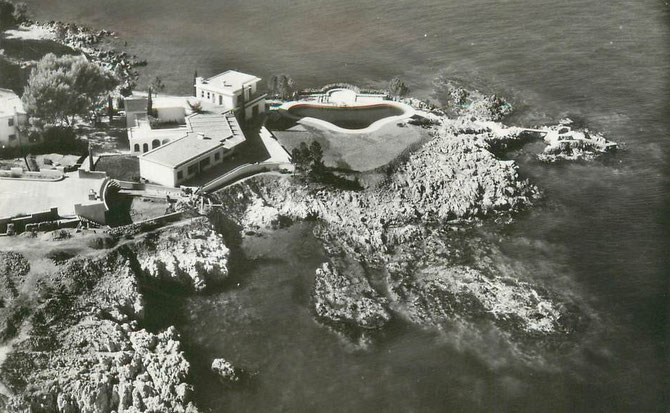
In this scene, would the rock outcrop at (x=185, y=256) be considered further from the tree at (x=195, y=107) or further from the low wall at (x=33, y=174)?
the tree at (x=195, y=107)

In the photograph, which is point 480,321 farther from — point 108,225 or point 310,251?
point 108,225

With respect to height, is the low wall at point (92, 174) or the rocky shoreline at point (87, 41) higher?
the rocky shoreline at point (87, 41)

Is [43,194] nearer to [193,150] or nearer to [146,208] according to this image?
[146,208]

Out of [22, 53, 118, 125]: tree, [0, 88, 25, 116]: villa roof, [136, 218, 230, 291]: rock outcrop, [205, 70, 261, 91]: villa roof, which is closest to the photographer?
[136, 218, 230, 291]: rock outcrop

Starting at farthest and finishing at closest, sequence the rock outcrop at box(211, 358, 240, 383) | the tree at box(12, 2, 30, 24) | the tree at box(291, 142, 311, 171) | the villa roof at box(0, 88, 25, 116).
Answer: the tree at box(12, 2, 30, 24)
the villa roof at box(0, 88, 25, 116)
the tree at box(291, 142, 311, 171)
the rock outcrop at box(211, 358, 240, 383)

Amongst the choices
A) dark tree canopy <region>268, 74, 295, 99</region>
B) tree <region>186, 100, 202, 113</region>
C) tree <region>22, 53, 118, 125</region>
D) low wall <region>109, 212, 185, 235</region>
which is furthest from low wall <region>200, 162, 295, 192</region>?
tree <region>22, 53, 118, 125</region>

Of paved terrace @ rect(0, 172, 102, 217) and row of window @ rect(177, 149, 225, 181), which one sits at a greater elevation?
paved terrace @ rect(0, 172, 102, 217)

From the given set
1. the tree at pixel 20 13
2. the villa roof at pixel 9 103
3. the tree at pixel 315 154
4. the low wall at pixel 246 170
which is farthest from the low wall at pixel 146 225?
the tree at pixel 20 13

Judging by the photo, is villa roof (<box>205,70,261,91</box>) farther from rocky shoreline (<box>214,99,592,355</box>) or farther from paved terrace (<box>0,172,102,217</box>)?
paved terrace (<box>0,172,102,217</box>)
